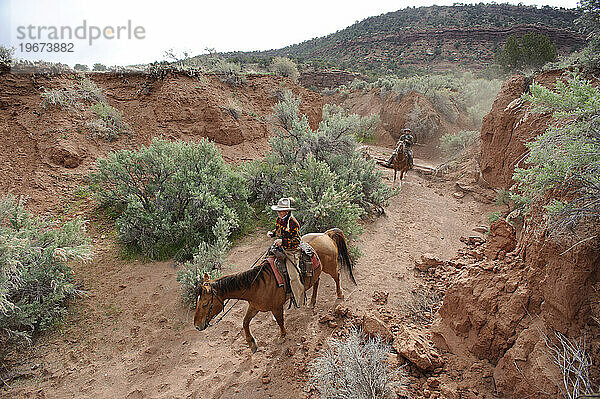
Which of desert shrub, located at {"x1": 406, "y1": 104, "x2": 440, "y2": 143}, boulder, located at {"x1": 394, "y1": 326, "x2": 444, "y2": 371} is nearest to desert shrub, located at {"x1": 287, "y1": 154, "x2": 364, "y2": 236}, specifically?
boulder, located at {"x1": 394, "y1": 326, "x2": 444, "y2": 371}

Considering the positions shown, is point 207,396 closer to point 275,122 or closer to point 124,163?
point 124,163

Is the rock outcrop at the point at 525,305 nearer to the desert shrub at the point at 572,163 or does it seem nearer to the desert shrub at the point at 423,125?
the desert shrub at the point at 572,163

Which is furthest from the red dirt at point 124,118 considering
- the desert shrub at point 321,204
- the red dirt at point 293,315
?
the desert shrub at point 321,204

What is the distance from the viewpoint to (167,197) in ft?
25.0

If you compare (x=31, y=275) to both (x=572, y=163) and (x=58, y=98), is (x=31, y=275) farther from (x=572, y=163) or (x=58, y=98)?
(x=58, y=98)

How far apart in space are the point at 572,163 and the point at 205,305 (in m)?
4.36

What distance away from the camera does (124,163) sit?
287 inches

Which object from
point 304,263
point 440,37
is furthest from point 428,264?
point 440,37

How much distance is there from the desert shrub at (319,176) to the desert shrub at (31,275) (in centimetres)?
493

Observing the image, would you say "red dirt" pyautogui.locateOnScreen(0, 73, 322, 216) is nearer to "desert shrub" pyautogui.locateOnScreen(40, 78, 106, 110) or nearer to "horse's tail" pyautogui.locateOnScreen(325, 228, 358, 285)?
"desert shrub" pyautogui.locateOnScreen(40, 78, 106, 110)

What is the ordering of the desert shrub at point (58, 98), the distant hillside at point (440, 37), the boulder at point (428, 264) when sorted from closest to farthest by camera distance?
the boulder at point (428, 264) < the desert shrub at point (58, 98) < the distant hillside at point (440, 37)

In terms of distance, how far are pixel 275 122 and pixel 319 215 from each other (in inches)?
253

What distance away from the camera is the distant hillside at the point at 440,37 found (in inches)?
1625

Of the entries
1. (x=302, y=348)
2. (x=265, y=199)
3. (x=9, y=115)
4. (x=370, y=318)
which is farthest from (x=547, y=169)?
(x=9, y=115)
